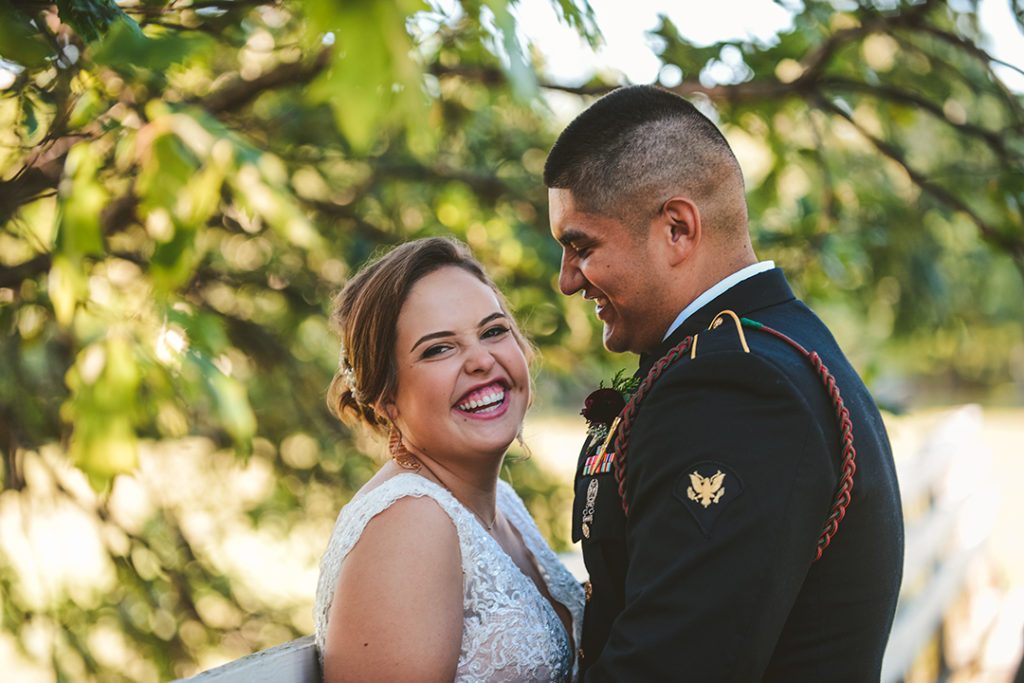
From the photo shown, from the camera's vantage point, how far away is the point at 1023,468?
1912 centimetres

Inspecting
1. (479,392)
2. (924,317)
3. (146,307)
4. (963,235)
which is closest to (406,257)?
(479,392)

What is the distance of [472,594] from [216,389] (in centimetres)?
79

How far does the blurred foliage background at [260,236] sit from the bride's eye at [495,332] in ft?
1.69

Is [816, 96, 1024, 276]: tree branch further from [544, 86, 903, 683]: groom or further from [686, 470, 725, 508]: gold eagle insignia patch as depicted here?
[686, 470, 725, 508]: gold eagle insignia patch

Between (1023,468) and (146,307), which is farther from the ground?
(146,307)

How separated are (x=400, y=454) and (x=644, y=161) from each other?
101 centimetres

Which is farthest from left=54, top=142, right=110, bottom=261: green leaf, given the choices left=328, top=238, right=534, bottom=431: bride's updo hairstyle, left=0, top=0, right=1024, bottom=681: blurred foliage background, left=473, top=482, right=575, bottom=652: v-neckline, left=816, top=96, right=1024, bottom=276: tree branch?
left=816, top=96, right=1024, bottom=276: tree branch

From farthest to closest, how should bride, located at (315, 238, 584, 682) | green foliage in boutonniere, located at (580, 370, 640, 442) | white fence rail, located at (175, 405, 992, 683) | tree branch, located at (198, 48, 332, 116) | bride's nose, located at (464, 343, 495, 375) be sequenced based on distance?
white fence rail, located at (175, 405, 992, 683)
tree branch, located at (198, 48, 332, 116)
bride's nose, located at (464, 343, 495, 375)
green foliage in boutonniere, located at (580, 370, 640, 442)
bride, located at (315, 238, 584, 682)

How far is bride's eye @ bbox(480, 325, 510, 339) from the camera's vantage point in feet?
7.79

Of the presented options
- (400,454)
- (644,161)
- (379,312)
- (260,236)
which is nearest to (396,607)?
(400,454)

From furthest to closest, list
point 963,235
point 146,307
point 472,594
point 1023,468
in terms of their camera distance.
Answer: point 1023,468 → point 963,235 → point 146,307 → point 472,594

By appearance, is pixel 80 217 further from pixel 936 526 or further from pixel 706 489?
pixel 936 526

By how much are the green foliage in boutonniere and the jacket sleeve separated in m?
0.41

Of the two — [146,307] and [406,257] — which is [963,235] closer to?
[406,257]
